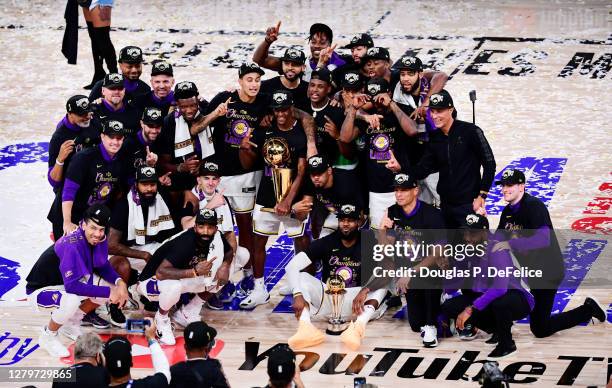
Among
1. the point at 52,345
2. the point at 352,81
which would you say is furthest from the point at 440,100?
the point at 52,345

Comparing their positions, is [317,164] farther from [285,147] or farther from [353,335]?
[353,335]

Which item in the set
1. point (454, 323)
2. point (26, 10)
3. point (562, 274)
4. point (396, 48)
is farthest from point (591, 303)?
point (26, 10)

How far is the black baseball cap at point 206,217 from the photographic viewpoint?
10352mm

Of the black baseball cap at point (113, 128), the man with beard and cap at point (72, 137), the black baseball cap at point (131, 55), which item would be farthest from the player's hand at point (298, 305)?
the black baseball cap at point (131, 55)

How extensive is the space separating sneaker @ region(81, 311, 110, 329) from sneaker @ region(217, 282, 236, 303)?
966 mm

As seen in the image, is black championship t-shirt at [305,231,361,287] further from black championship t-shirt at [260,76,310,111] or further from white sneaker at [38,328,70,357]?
white sneaker at [38,328,70,357]

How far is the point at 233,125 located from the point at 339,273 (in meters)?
1.58

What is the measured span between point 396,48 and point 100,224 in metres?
9.09

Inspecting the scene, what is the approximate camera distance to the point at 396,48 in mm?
18484

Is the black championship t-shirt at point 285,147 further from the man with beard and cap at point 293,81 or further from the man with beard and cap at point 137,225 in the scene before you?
the man with beard and cap at point 137,225

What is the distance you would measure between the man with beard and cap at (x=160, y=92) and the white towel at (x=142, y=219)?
859mm

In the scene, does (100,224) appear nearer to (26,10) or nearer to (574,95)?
(574,95)

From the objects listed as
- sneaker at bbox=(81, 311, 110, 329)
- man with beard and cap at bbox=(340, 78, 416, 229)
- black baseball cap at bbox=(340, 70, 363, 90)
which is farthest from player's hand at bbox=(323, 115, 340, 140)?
sneaker at bbox=(81, 311, 110, 329)

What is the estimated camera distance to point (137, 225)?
36.0ft
